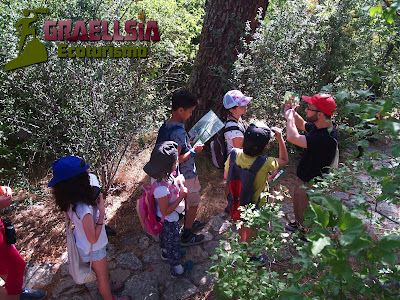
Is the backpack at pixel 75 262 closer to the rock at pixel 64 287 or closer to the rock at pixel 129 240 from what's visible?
the rock at pixel 64 287

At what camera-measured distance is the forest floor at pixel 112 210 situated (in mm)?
3545

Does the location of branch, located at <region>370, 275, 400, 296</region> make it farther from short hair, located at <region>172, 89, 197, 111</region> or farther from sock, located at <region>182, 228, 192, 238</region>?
sock, located at <region>182, 228, 192, 238</region>

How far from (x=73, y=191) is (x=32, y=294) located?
1.39 m

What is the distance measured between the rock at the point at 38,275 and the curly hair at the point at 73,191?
1.29m

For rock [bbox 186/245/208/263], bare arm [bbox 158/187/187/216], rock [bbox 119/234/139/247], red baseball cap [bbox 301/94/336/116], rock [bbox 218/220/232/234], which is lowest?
rock [bbox 119/234/139/247]

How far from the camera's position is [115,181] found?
4727mm

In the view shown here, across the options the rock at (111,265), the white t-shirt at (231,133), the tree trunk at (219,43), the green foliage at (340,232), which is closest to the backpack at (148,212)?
the green foliage at (340,232)

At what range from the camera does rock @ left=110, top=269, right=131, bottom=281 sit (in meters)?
3.15

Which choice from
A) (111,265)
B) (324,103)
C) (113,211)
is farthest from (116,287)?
(324,103)

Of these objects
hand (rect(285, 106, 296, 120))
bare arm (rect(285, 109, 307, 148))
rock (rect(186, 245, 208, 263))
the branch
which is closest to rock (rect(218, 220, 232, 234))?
rock (rect(186, 245, 208, 263))

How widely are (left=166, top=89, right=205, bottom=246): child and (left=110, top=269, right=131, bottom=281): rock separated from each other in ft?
2.37

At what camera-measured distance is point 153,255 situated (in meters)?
3.47

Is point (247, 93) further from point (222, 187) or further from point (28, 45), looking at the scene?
point (28, 45)

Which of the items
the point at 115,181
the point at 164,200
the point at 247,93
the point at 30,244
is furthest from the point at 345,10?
the point at 30,244
